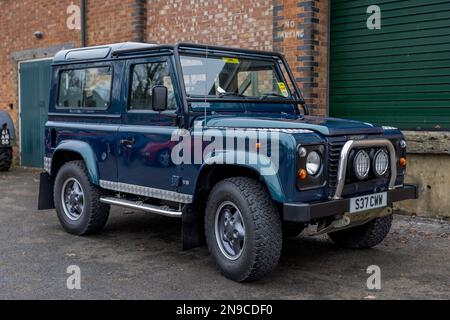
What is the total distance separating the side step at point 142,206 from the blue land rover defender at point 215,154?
0.05 ft

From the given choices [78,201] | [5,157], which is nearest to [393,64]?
[78,201]

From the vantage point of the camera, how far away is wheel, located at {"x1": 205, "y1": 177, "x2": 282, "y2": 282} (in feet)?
14.9

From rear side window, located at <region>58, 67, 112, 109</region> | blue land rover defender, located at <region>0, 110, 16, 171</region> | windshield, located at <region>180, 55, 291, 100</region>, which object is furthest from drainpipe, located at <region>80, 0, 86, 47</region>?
windshield, located at <region>180, 55, 291, 100</region>

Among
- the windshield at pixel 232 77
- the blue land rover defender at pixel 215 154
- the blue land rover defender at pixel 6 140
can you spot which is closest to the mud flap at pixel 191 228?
the blue land rover defender at pixel 215 154

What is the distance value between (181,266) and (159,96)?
A: 1604 mm

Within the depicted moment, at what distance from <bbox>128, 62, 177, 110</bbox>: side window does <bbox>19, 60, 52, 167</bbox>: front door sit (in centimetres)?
815

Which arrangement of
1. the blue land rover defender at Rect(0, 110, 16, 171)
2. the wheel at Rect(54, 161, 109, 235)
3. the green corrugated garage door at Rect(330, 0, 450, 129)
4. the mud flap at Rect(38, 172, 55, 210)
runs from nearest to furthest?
the wheel at Rect(54, 161, 109, 235), the mud flap at Rect(38, 172, 55, 210), the green corrugated garage door at Rect(330, 0, 450, 129), the blue land rover defender at Rect(0, 110, 16, 171)

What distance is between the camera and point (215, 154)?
193 inches

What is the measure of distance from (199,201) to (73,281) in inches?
52.4

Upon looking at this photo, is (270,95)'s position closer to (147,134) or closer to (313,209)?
(147,134)

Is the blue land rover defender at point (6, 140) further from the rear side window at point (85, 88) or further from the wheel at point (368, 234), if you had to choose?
the wheel at point (368, 234)

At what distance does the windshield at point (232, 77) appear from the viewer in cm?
554

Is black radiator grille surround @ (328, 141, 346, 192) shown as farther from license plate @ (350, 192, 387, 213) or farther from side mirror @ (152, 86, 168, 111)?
side mirror @ (152, 86, 168, 111)
